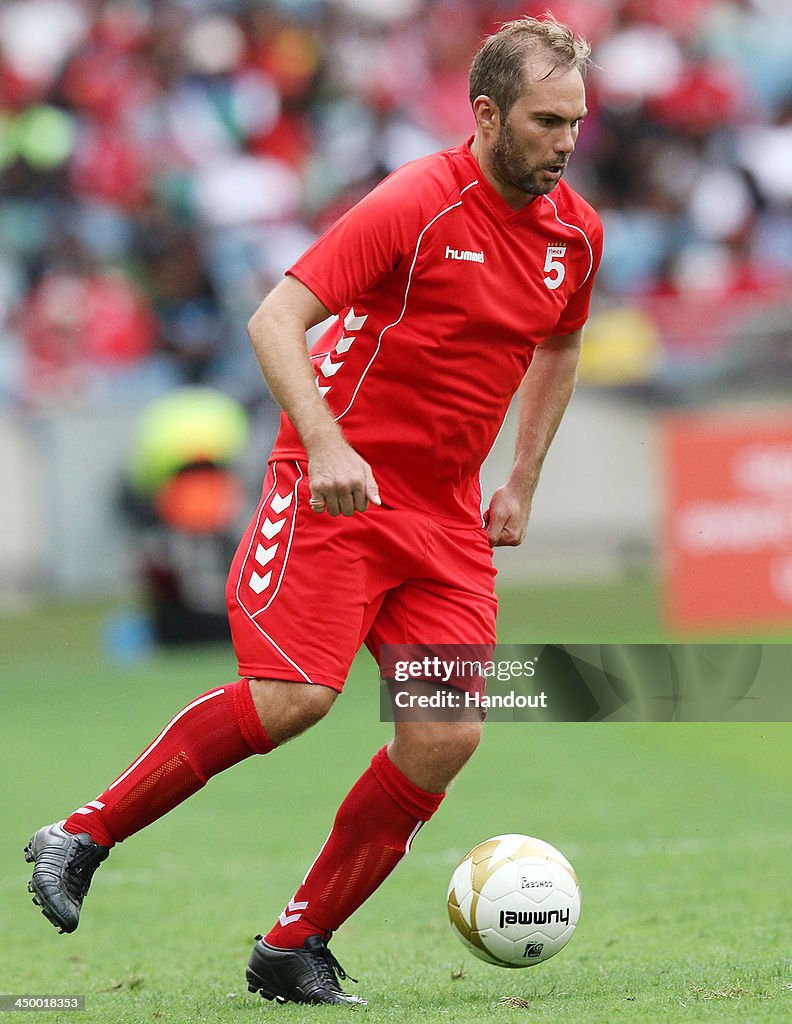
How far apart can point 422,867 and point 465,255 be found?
2.83 meters

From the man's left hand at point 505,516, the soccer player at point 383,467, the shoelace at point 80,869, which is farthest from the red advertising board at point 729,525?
the shoelace at point 80,869

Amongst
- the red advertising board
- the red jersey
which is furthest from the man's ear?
the red advertising board

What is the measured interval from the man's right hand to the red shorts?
0.29 m

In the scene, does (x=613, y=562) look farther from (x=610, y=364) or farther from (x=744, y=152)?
(x=744, y=152)

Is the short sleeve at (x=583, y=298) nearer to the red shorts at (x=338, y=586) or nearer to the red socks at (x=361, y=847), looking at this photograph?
the red shorts at (x=338, y=586)

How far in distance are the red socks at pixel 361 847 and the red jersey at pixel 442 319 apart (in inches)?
27.8

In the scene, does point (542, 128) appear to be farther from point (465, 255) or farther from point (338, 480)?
point (338, 480)

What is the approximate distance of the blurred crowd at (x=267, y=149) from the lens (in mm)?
13898

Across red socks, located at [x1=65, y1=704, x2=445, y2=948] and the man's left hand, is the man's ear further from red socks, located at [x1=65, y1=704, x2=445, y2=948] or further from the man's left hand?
red socks, located at [x1=65, y1=704, x2=445, y2=948]

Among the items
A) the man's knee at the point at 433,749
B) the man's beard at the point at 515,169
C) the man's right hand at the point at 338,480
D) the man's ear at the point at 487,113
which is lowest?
the man's knee at the point at 433,749

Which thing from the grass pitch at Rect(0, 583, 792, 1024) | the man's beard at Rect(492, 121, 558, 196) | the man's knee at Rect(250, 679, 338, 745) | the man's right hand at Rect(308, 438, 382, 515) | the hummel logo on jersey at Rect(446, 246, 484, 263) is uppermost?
the man's beard at Rect(492, 121, 558, 196)

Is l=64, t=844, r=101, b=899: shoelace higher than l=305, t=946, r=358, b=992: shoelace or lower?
higher

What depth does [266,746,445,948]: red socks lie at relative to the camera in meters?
4.34

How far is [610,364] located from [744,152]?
12.0ft
